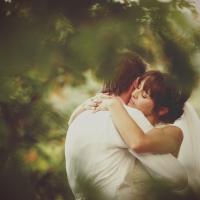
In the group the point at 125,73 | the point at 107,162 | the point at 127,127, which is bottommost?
the point at 107,162

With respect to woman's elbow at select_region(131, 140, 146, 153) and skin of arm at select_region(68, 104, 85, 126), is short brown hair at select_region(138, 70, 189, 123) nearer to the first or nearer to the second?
woman's elbow at select_region(131, 140, 146, 153)

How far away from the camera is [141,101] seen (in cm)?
194

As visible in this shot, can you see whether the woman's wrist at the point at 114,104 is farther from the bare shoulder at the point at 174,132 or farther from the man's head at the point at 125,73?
the bare shoulder at the point at 174,132

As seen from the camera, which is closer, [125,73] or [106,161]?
[106,161]

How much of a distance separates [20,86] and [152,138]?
0.57 m

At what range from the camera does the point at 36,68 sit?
1930 mm

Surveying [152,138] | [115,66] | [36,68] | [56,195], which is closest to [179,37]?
[115,66]

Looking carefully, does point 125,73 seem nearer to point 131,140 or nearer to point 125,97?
point 125,97

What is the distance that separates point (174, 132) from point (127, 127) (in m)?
0.20

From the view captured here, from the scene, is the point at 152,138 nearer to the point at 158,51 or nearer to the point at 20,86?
the point at 158,51

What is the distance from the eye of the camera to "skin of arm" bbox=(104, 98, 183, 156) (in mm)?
1871

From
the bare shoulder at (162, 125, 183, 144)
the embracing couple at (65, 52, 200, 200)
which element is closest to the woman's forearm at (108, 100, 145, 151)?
the embracing couple at (65, 52, 200, 200)

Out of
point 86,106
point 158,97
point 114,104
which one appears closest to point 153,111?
point 158,97

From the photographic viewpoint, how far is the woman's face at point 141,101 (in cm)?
193
